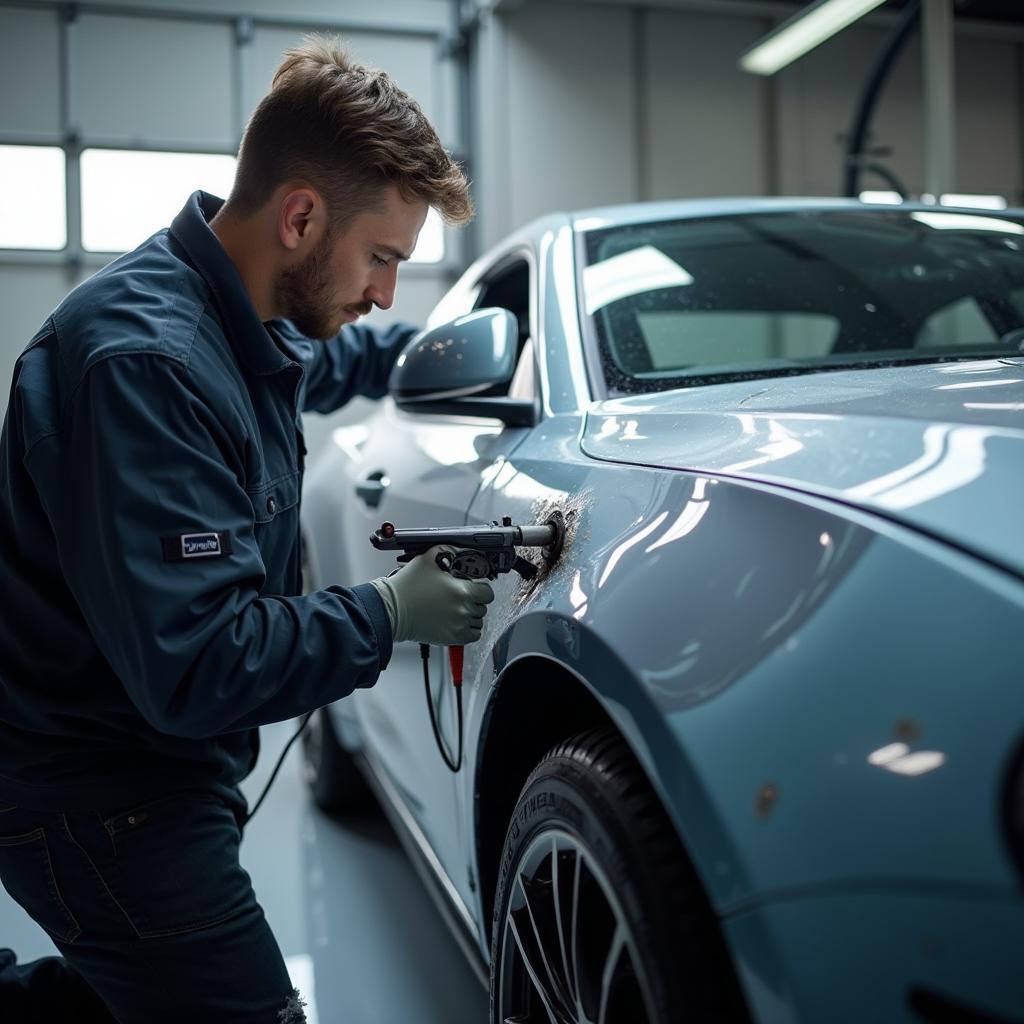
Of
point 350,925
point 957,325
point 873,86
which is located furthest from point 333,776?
point 873,86

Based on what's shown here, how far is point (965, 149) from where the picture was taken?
898 centimetres

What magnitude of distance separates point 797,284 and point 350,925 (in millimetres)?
1479

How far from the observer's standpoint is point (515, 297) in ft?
7.03

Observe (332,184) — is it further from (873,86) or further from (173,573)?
(873,86)

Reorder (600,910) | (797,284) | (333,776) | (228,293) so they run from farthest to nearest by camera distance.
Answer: (333,776), (797,284), (228,293), (600,910)

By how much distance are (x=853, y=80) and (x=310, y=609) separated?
8492 millimetres

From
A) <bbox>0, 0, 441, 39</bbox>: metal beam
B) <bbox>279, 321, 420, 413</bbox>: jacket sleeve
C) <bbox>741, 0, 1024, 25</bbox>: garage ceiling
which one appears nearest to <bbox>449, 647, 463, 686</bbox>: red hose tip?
<bbox>279, 321, 420, 413</bbox>: jacket sleeve

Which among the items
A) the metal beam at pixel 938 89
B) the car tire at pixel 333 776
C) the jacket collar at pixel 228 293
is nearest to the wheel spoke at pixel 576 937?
the jacket collar at pixel 228 293

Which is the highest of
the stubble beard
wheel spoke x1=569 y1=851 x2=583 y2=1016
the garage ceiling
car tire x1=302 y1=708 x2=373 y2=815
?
the garage ceiling

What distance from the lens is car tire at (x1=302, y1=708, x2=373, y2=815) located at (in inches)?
108

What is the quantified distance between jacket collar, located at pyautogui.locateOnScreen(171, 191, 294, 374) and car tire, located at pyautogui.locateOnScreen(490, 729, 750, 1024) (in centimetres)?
64

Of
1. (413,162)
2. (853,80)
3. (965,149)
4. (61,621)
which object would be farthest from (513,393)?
(965,149)

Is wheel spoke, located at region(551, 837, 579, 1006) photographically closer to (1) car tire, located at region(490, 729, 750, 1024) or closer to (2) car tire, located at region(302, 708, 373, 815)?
(1) car tire, located at region(490, 729, 750, 1024)

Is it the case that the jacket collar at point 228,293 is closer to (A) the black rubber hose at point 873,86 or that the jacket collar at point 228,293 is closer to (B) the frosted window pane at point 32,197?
(A) the black rubber hose at point 873,86
